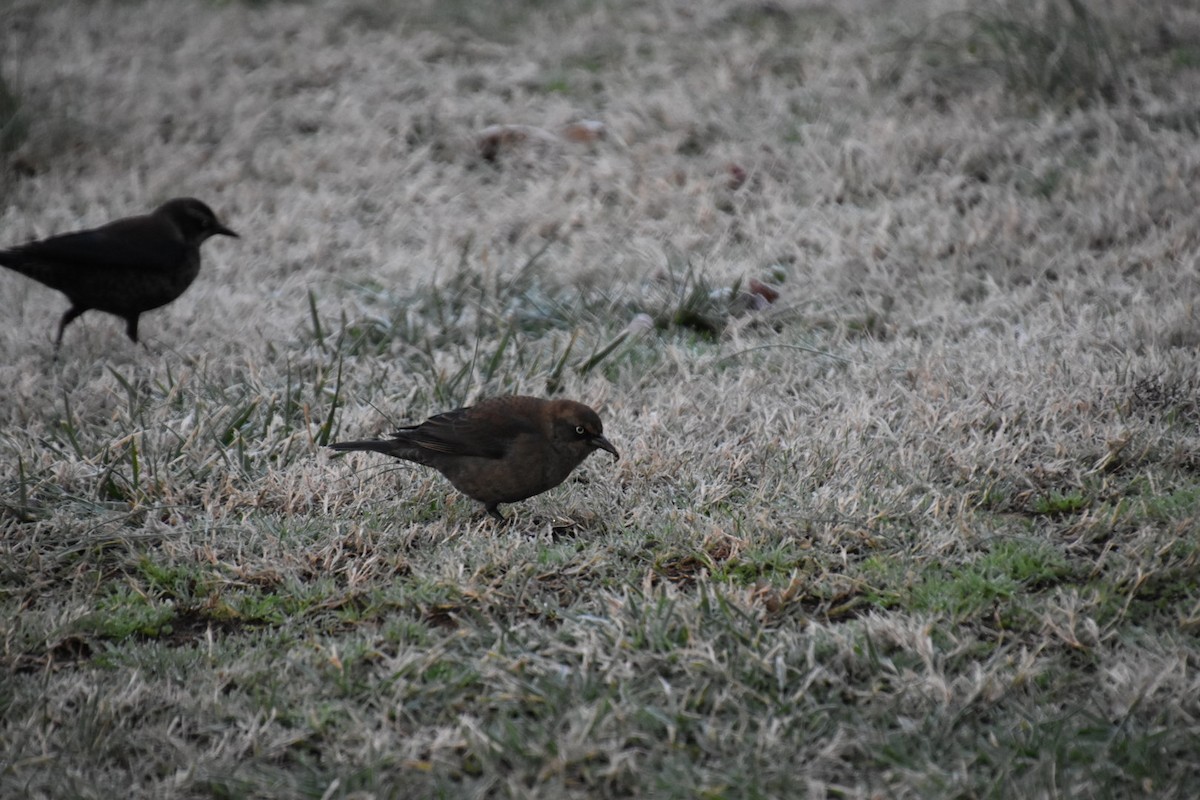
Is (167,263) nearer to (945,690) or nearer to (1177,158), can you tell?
(945,690)

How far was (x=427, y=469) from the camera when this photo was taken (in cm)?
452

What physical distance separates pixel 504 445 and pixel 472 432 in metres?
0.14

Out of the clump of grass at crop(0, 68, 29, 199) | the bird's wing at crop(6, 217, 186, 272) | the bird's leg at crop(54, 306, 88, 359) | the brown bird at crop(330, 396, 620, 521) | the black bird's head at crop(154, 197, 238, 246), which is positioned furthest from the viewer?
the clump of grass at crop(0, 68, 29, 199)

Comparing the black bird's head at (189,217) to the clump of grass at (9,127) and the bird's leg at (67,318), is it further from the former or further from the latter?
the clump of grass at (9,127)

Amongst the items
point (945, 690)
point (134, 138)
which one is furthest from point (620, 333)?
point (134, 138)

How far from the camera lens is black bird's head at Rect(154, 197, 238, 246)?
224 inches

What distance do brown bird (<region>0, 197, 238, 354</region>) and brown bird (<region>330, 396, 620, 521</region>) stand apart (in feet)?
6.17

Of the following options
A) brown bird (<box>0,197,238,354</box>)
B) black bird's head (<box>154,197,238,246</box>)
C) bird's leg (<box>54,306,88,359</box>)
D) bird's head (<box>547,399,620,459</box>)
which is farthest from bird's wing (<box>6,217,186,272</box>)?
bird's head (<box>547,399,620,459</box>)

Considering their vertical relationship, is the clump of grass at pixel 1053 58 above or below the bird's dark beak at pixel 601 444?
above

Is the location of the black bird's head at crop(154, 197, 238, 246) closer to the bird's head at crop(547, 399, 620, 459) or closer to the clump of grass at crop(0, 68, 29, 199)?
the clump of grass at crop(0, 68, 29, 199)

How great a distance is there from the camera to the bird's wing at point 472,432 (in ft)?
13.2

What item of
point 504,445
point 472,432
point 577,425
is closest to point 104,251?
point 472,432

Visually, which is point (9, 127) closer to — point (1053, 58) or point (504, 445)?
point (504, 445)

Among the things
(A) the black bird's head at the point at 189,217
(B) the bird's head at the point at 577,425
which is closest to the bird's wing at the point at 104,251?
(A) the black bird's head at the point at 189,217
